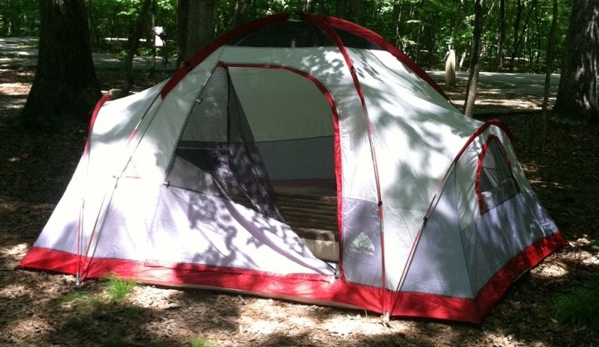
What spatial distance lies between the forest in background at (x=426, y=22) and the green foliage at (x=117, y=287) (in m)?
14.5

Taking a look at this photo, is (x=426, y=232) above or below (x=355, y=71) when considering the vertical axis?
below

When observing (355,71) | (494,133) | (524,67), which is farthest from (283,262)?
(524,67)

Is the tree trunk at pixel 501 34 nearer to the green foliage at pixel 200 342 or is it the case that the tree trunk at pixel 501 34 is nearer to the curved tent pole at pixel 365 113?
the curved tent pole at pixel 365 113

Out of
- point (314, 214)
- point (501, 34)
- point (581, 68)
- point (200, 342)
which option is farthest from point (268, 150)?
point (501, 34)

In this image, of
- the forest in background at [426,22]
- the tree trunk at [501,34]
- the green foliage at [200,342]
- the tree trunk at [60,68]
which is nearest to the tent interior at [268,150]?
the green foliage at [200,342]

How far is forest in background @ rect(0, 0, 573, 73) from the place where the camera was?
800 inches

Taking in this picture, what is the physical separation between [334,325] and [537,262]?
199cm

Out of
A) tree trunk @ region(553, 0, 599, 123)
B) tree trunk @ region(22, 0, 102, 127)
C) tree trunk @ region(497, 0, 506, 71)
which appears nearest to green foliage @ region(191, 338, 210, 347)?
tree trunk @ region(22, 0, 102, 127)

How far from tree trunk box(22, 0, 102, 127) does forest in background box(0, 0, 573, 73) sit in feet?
34.5

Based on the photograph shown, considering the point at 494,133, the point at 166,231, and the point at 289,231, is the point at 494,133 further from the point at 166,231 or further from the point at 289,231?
the point at 166,231

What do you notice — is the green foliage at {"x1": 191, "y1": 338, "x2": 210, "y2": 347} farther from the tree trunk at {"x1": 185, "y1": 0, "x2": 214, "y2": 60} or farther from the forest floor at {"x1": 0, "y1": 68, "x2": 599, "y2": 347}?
the tree trunk at {"x1": 185, "y1": 0, "x2": 214, "y2": 60}

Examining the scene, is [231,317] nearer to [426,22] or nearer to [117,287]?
[117,287]

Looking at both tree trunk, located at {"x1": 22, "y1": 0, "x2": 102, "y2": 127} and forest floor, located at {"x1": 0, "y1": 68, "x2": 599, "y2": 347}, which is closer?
forest floor, located at {"x1": 0, "y1": 68, "x2": 599, "y2": 347}

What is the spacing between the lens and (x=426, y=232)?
14.0 ft
